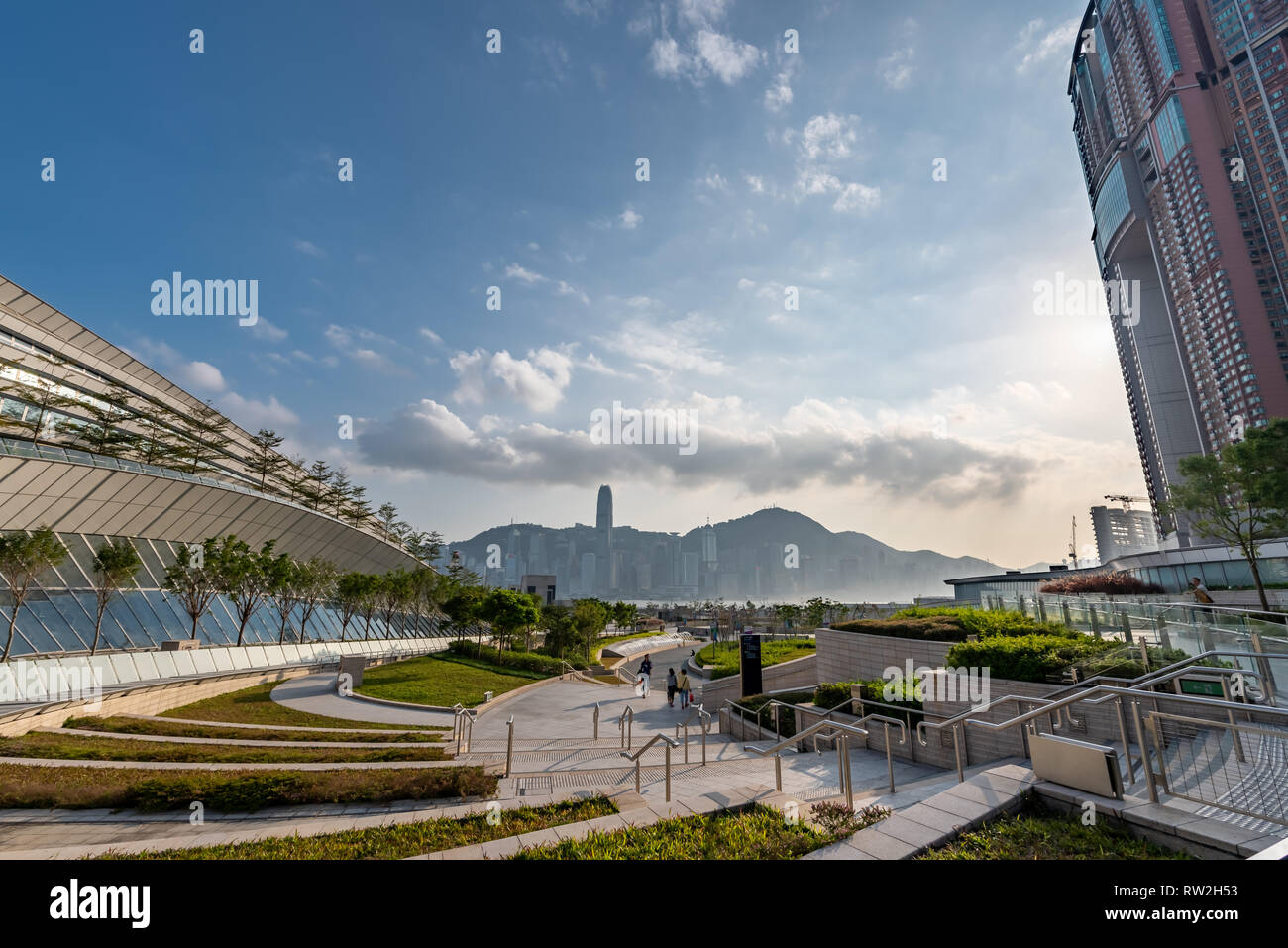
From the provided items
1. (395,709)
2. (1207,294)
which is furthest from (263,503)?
(1207,294)

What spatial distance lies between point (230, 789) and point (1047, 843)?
35.2 ft

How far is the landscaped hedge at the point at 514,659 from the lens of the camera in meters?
34.6

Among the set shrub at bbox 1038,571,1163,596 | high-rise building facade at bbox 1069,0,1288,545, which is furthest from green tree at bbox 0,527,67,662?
high-rise building facade at bbox 1069,0,1288,545

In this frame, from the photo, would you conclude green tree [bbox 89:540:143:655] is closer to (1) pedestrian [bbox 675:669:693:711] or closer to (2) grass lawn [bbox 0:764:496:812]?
(2) grass lawn [bbox 0:764:496:812]

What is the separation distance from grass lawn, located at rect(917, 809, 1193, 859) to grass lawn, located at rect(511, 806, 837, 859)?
123cm

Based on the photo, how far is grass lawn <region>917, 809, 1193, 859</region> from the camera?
15.4ft

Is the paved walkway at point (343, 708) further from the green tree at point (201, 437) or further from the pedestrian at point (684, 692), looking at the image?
the green tree at point (201, 437)

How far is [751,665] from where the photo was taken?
2041 centimetres

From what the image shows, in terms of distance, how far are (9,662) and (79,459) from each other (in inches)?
451

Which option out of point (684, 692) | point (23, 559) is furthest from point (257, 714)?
point (684, 692)

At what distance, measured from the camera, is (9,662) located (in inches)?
741
